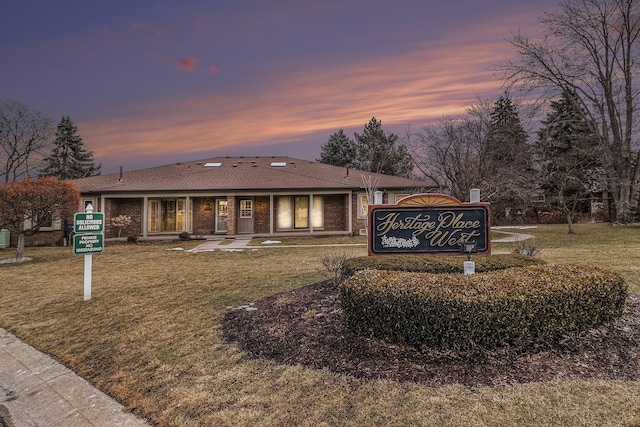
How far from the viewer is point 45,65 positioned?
1619cm

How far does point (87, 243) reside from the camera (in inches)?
258

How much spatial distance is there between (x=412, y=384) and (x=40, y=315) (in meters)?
6.38

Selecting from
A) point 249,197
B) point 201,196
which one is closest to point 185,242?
point 201,196

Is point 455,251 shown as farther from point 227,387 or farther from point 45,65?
point 45,65

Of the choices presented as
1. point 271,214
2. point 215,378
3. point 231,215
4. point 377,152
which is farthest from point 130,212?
point 377,152

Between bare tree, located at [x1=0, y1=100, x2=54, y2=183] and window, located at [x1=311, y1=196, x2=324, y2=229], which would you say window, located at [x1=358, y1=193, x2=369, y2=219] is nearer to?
window, located at [x1=311, y1=196, x2=324, y2=229]

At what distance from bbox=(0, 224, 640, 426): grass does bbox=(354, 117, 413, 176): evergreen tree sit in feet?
102

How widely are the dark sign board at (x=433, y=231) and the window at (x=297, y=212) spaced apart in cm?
1332

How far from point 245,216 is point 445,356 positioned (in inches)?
692

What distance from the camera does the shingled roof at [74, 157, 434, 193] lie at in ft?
60.5

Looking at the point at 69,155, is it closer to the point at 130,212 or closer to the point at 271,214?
the point at 130,212

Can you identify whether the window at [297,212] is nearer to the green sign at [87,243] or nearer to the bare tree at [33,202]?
the bare tree at [33,202]

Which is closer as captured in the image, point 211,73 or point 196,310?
point 196,310

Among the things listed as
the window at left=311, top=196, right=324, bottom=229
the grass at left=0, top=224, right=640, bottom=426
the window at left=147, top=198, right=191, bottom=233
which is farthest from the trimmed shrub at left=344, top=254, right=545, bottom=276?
the window at left=147, top=198, right=191, bottom=233
